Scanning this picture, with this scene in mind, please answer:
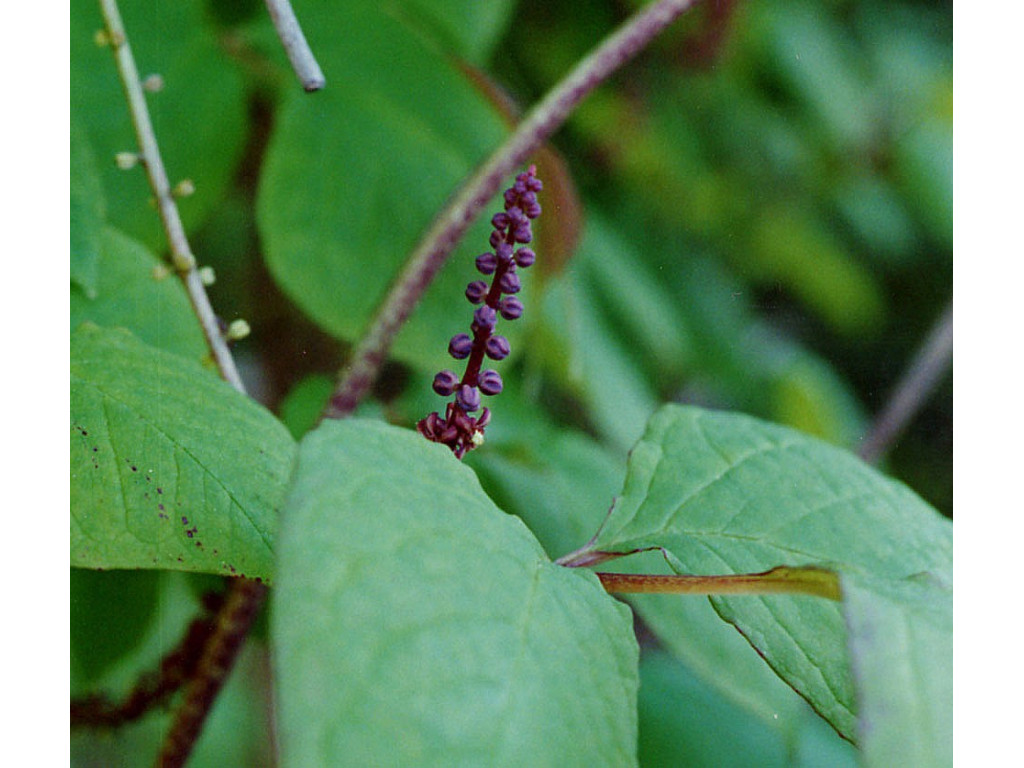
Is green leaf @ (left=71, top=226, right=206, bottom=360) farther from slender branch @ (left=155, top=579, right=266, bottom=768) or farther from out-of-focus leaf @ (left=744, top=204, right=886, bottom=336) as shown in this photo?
out-of-focus leaf @ (left=744, top=204, right=886, bottom=336)

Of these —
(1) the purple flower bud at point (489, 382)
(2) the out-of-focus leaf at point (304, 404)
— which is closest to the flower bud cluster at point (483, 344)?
(1) the purple flower bud at point (489, 382)

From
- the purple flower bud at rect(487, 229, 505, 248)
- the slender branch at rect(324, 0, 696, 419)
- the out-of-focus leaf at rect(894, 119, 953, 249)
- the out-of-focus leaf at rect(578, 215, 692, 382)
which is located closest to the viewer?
the purple flower bud at rect(487, 229, 505, 248)

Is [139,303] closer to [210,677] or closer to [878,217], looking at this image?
[210,677]

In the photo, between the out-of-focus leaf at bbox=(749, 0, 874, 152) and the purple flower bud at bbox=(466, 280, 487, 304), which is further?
the out-of-focus leaf at bbox=(749, 0, 874, 152)

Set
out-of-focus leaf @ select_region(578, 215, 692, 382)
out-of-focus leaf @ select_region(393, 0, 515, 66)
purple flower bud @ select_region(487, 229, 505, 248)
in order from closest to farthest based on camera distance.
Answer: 1. purple flower bud @ select_region(487, 229, 505, 248)
2. out-of-focus leaf @ select_region(393, 0, 515, 66)
3. out-of-focus leaf @ select_region(578, 215, 692, 382)

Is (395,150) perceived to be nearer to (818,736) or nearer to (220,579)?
(220,579)

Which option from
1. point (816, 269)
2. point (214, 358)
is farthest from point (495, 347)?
point (816, 269)

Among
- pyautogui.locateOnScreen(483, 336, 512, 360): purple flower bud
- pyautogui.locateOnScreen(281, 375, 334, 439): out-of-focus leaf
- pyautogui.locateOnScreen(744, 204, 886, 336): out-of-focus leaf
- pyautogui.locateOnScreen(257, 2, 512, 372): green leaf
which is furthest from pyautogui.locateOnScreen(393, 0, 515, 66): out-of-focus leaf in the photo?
pyautogui.locateOnScreen(744, 204, 886, 336): out-of-focus leaf
